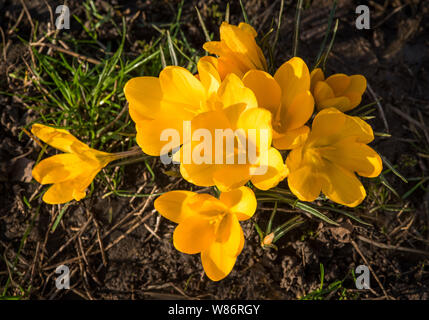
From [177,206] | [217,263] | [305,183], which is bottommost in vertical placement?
[217,263]

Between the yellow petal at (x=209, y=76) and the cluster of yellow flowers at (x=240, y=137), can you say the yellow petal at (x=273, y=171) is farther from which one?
the yellow petal at (x=209, y=76)

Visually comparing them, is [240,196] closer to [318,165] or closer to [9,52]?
[318,165]

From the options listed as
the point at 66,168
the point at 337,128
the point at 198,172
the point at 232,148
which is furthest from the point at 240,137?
the point at 66,168

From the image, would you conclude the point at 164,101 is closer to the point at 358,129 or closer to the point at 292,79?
the point at 292,79

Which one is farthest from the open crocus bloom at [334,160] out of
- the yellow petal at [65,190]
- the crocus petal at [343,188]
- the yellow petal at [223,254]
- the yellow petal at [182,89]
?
the yellow petal at [65,190]

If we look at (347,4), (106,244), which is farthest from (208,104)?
(347,4)

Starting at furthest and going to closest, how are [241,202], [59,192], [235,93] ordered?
1. [59,192]
2. [241,202]
3. [235,93]
